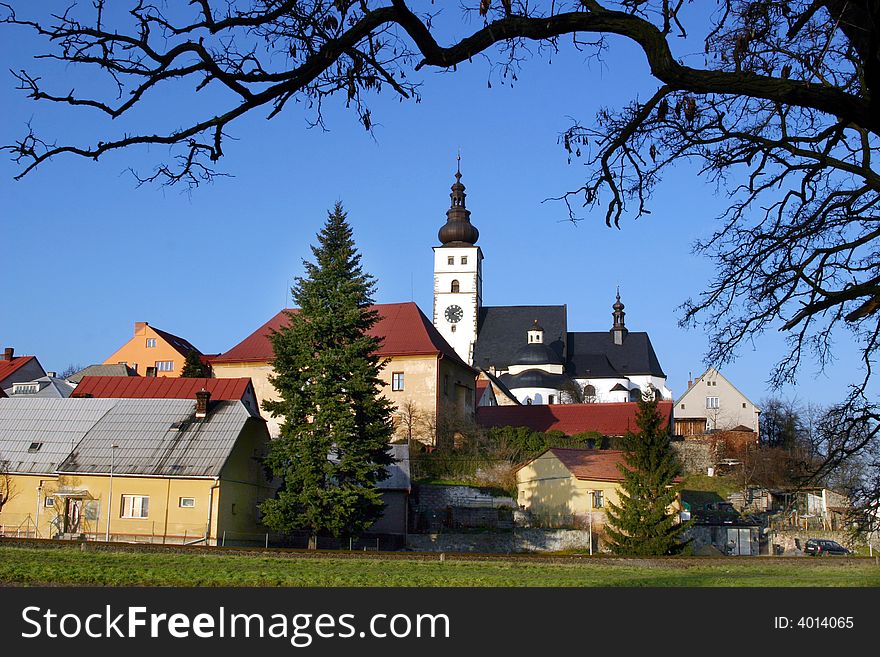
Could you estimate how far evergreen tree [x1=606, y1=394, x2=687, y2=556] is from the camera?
3072 cm

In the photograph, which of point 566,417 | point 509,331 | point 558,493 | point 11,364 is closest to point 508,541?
point 558,493

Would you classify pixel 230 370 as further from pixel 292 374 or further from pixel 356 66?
pixel 356 66

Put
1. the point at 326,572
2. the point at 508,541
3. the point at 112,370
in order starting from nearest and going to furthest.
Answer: the point at 326,572 → the point at 508,541 → the point at 112,370

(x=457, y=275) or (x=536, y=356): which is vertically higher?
(x=457, y=275)

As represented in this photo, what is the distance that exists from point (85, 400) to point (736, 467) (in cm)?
4060

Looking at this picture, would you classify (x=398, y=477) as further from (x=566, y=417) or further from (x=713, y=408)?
(x=713, y=408)

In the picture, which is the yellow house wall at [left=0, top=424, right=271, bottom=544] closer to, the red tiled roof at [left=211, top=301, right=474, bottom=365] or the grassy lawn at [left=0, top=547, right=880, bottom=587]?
the grassy lawn at [left=0, top=547, right=880, bottom=587]

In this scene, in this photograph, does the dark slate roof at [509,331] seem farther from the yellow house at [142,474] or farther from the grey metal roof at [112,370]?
the yellow house at [142,474]

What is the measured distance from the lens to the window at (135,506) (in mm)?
34375

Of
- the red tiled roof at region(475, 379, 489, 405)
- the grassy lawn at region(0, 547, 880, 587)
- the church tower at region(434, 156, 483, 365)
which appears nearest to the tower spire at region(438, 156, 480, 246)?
the church tower at region(434, 156, 483, 365)

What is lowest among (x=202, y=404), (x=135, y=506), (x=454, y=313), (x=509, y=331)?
(x=135, y=506)

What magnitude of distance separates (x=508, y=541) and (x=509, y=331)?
62.2 meters

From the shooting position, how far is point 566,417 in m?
63.2
